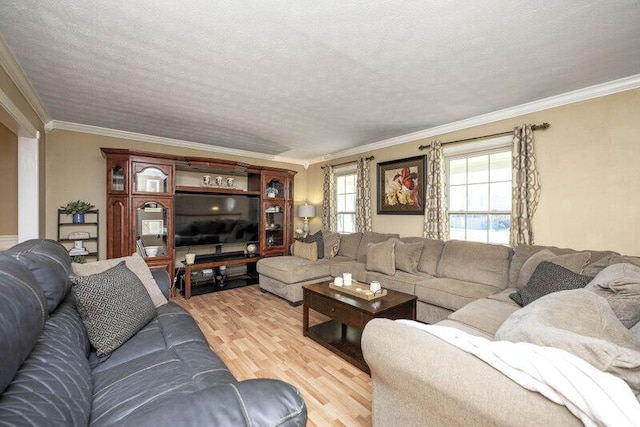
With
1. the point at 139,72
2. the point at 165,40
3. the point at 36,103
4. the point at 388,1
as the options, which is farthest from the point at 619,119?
the point at 36,103

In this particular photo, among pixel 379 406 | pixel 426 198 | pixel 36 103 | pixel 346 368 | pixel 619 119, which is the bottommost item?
pixel 346 368

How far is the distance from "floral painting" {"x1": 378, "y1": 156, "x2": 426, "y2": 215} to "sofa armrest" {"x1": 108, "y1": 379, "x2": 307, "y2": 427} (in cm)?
365

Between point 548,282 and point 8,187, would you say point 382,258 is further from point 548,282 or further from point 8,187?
point 8,187

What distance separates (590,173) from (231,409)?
141 inches

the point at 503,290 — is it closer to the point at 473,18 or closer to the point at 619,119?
the point at 619,119

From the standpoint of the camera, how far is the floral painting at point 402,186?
396 cm

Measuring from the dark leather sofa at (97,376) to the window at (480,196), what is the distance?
132 inches

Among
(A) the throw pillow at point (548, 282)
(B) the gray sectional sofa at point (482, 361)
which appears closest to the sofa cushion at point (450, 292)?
(B) the gray sectional sofa at point (482, 361)

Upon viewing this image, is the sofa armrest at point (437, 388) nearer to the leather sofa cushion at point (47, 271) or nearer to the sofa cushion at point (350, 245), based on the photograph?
the leather sofa cushion at point (47, 271)

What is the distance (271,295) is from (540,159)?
12.1ft

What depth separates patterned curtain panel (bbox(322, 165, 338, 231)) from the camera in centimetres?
532

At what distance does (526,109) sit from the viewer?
2975mm

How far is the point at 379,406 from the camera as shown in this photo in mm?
1207

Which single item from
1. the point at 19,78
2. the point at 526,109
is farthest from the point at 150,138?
the point at 526,109
